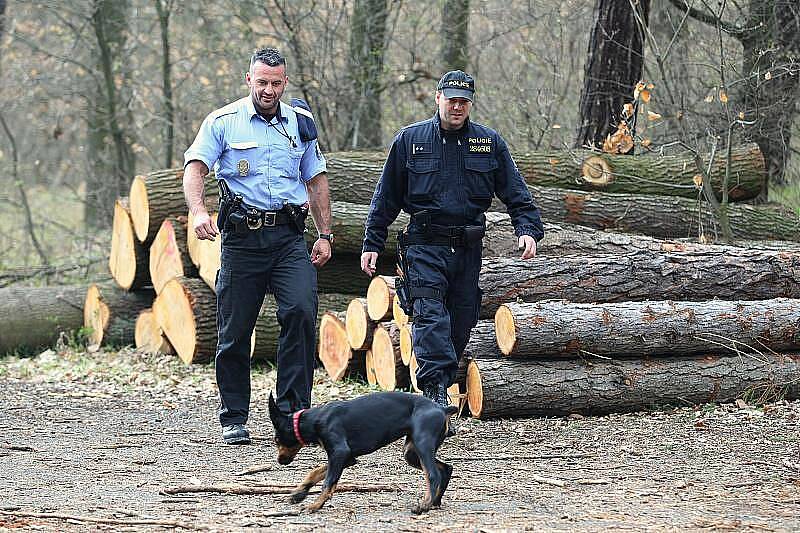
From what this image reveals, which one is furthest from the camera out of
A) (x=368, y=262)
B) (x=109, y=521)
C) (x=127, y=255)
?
(x=127, y=255)

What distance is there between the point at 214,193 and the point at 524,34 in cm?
732

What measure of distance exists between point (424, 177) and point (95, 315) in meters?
5.88

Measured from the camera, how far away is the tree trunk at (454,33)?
46.1 ft

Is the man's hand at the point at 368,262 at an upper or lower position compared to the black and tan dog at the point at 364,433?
upper

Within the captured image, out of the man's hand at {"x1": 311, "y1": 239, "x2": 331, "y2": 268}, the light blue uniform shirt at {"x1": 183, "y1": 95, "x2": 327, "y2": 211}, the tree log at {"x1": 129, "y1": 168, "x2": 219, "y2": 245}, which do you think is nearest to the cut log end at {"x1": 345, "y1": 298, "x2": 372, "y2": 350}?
the man's hand at {"x1": 311, "y1": 239, "x2": 331, "y2": 268}

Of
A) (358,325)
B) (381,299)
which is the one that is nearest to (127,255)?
(358,325)

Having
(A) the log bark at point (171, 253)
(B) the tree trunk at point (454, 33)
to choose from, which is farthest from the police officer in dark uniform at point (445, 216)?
(B) the tree trunk at point (454, 33)

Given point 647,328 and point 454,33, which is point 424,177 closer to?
point 647,328

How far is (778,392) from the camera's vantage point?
753 cm

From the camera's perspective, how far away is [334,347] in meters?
9.06

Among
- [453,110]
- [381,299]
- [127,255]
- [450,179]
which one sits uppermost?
[453,110]

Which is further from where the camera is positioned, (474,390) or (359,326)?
(359,326)

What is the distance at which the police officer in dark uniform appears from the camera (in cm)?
621

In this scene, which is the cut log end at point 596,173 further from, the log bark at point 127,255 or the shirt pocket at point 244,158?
the shirt pocket at point 244,158
